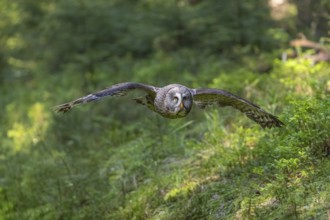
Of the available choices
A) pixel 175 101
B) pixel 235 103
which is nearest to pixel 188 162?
pixel 235 103

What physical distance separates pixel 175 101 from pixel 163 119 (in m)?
2.87

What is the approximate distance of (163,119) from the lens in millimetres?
9125

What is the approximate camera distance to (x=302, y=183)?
5.82 metres

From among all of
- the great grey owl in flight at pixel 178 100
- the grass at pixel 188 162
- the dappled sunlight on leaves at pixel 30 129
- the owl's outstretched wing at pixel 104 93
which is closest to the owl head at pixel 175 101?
the great grey owl in flight at pixel 178 100

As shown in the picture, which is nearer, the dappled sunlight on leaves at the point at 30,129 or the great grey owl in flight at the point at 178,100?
the great grey owl in flight at the point at 178,100

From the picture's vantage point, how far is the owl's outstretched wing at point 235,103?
6.56 metres

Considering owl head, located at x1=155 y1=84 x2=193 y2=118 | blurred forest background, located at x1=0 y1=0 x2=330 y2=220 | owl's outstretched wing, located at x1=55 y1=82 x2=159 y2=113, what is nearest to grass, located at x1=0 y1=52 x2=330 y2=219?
blurred forest background, located at x1=0 y1=0 x2=330 y2=220

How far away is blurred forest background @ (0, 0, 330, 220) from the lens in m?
6.25

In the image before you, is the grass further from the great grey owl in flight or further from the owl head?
the owl head

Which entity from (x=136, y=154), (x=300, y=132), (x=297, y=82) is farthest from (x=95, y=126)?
(x=300, y=132)

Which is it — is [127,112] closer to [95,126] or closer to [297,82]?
[95,126]

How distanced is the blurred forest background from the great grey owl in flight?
307mm

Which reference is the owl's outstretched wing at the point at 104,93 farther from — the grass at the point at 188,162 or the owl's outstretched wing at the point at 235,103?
the grass at the point at 188,162

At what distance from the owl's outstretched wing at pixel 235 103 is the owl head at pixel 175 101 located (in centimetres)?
30
